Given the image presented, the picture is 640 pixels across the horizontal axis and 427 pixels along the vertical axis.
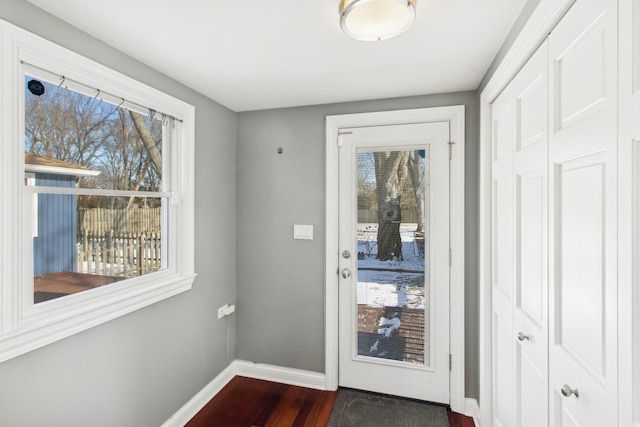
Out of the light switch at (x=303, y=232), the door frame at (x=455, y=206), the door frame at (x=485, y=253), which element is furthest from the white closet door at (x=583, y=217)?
the light switch at (x=303, y=232)

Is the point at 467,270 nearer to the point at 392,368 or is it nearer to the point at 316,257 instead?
the point at 392,368

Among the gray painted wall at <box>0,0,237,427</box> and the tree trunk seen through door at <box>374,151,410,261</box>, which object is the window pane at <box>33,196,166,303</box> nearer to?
the gray painted wall at <box>0,0,237,427</box>

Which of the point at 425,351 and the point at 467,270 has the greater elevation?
the point at 467,270

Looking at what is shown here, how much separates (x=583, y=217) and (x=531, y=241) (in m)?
0.41

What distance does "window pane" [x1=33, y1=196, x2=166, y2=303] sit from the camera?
1.43 metres

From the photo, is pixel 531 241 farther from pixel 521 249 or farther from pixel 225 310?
pixel 225 310

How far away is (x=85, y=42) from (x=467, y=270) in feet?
8.66

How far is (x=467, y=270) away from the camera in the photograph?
225cm

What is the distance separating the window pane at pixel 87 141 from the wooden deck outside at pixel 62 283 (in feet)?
1.46

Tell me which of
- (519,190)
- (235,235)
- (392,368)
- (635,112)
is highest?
(635,112)

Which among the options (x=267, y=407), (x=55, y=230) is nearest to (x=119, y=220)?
(x=55, y=230)

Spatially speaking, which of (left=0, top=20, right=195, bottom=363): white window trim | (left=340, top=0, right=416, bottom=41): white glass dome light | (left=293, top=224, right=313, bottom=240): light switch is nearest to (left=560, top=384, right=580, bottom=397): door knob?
(left=340, top=0, right=416, bottom=41): white glass dome light

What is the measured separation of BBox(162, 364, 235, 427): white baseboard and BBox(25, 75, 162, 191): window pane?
1.52 metres

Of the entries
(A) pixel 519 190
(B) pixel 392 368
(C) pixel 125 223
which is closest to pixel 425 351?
(B) pixel 392 368
